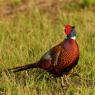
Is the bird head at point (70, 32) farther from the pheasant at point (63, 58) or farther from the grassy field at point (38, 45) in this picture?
the grassy field at point (38, 45)

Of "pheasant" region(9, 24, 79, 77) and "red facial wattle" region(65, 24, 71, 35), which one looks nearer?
"pheasant" region(9, 24, 79, 77)

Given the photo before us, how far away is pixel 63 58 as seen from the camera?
6.08 m

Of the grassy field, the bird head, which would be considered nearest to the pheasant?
the bird head

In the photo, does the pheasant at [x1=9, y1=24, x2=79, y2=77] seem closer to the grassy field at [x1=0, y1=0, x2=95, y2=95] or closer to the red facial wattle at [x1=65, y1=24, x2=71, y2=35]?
the red facial wattle at [x1=65, y1=24, x2=71, y2=35]

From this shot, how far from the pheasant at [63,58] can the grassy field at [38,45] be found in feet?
0.52

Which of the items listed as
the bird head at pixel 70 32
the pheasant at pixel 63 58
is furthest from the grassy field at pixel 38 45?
the bird head at pixel 70 32

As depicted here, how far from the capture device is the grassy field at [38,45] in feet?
19.7

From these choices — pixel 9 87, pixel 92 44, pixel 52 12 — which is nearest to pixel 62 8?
pixel 52 12

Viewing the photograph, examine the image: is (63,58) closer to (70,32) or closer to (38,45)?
(70,32)

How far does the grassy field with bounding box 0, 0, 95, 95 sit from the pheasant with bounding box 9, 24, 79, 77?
6.2 inches

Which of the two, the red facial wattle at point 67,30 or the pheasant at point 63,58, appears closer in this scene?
the pheasant at point 63,58

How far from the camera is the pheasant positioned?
6047 millimetres

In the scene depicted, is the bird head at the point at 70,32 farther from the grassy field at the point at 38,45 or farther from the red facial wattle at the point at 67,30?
the grassy field at the point at 38,45

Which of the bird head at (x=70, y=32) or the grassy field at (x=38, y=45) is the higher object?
the bird head at (x=70, y=32)
